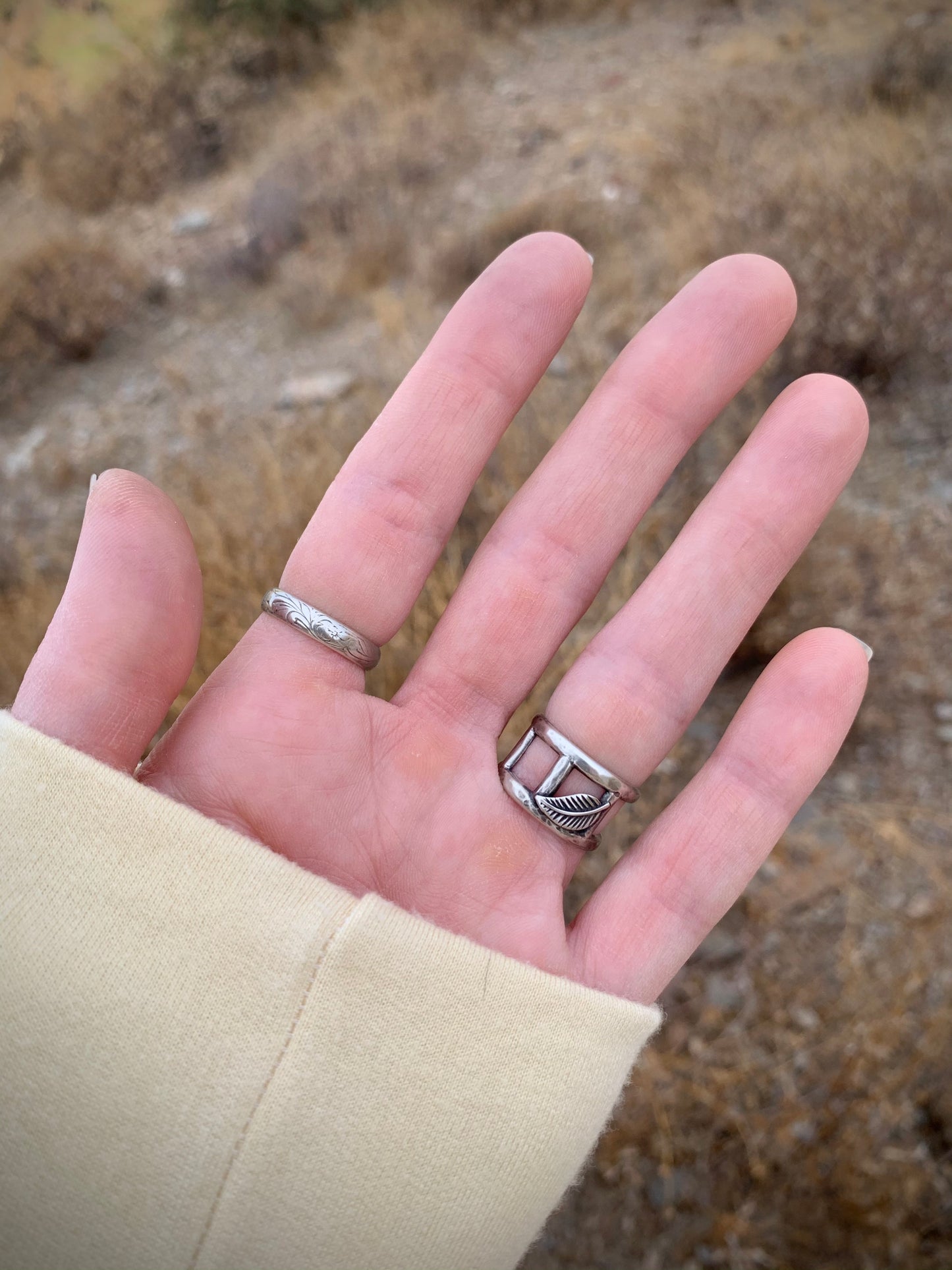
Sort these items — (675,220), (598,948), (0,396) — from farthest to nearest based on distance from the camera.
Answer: (0,396), (675,220), (598,948)

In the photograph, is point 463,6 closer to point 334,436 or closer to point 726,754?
point 334,436

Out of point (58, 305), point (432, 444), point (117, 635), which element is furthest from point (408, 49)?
point (117, 635)

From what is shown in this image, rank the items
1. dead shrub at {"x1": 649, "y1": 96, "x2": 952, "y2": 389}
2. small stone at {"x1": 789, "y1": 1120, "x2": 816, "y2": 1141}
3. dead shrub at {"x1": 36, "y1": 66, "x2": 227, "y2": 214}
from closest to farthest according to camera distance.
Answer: small stone at {"x1": 789, "y1": 1120, "x2": 816, "y2": 1141}, dead shrub at {"x1": 649, "y1": 96, "x2": 952, "y2": 389}, dead shrub at {"x1": 36, "y1": 66, "x2": 227, "y2": 214}

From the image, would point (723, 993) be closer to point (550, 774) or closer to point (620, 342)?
point (550, 774)

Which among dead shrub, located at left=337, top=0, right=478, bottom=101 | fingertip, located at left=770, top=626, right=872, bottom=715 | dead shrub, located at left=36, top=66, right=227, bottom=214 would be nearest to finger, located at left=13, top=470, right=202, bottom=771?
fingertip, located at left=770, top=626, right=872, bottom=715

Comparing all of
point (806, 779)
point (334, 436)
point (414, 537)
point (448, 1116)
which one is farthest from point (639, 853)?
point (334, 436)

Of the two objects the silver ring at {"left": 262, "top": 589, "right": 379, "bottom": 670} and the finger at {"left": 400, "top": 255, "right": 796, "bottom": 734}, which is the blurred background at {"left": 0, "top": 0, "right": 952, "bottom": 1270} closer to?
the finger at {"left": 400, "top": 255, "right": 796, "bottom": 734}
